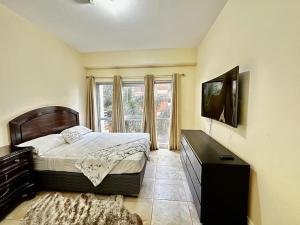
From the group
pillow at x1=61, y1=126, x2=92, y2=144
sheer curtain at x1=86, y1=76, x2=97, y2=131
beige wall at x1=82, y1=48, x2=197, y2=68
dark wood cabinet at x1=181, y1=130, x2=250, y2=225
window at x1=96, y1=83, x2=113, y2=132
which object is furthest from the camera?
window at x1=96, y1=83, x2=113, y2=132

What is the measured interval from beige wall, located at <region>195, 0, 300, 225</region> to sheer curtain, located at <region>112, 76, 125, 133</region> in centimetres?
304

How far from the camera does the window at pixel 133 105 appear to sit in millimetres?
4695

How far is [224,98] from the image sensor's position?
219cm

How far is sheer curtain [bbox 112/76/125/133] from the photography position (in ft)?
14.8

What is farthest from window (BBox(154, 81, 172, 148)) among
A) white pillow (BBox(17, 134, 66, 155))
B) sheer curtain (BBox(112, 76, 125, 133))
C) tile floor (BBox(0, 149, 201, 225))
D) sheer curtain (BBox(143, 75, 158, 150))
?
white pillow (BBox(17, 134, 66, 155))

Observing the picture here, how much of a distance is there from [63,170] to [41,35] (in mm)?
2472

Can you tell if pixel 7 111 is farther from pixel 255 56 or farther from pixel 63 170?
pixel 255 56

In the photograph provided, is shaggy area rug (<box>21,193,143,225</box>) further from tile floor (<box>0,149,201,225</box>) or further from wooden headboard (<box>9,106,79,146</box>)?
wooden headboard (<box>9,106,79,146</box>)

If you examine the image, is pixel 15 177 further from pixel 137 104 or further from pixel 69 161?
pixel 137 104

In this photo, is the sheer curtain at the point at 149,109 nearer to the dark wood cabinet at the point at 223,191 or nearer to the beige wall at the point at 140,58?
the beige wall at the point at 140,58

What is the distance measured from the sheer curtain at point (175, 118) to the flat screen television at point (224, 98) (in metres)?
1.42

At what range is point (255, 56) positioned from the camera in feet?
5.37

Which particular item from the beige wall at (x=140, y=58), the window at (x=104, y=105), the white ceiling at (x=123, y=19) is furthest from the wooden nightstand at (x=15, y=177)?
the beige wall at (x=140, y=58)

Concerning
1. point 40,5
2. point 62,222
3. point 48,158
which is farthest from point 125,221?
point 40,5
